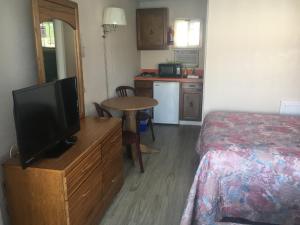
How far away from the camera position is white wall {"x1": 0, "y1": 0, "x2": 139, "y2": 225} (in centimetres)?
177

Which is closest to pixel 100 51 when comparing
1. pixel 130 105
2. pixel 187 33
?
pixel 130 105

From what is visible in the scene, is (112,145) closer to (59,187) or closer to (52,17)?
(59,187)

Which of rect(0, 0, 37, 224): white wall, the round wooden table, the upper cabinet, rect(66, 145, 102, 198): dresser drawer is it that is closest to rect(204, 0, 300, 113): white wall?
the round wooden table

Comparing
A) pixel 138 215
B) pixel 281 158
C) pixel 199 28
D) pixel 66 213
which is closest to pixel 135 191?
pixel 138 215

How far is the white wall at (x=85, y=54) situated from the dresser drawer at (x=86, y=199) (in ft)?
1.64

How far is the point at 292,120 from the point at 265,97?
591 mm

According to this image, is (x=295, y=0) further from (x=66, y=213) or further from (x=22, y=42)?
(x=66, y=213)

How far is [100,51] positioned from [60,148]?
72.3 inches

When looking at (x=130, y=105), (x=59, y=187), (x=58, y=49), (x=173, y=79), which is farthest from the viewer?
(x=173, y=79)

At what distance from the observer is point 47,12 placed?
202 centimetres

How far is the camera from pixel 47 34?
2072 millimetres

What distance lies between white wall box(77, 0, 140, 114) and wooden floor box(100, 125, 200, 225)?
102 centimetres

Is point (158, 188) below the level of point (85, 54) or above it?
below

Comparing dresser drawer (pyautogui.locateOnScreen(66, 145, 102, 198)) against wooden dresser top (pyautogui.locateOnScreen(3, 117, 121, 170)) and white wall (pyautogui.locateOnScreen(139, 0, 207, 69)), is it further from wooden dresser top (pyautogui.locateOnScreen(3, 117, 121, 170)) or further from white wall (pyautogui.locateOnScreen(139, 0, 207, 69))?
white wall (pyautogui.locateOnScreen(139, 0, 207, 69))
